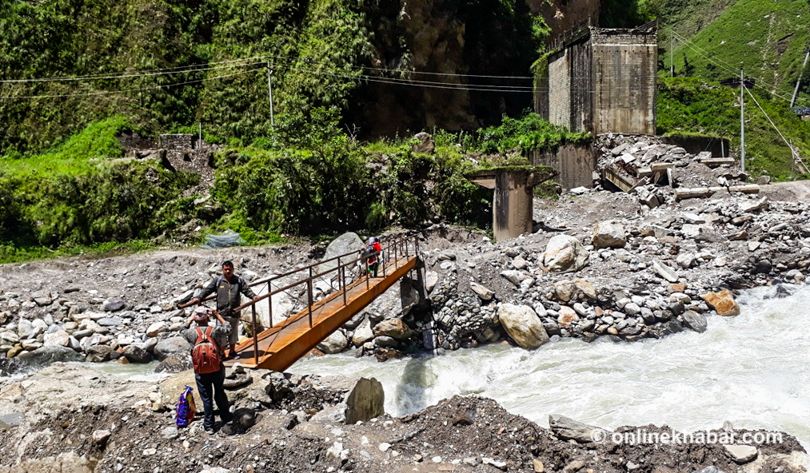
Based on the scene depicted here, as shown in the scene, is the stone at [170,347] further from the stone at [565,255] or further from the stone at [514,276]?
the stone at [565,255]

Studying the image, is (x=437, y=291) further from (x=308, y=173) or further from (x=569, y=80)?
(x=569, y=80)

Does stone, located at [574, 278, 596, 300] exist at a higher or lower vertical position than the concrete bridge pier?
lower

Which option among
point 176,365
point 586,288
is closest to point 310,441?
point 176,365

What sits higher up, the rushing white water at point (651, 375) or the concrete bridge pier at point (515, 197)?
the concrete bridge pier at point (515, 197)

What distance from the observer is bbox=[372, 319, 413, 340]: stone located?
1150cm

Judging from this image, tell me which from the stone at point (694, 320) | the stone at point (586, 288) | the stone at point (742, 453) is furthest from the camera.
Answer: the stone at point (586, 288)

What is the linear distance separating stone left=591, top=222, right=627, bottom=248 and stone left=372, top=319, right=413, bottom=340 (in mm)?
6039

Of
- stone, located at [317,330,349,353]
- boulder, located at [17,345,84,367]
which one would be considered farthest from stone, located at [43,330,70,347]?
stone, located at [317,330,349,353]

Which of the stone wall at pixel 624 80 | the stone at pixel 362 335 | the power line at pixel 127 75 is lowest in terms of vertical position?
the stone at pixel 362 335

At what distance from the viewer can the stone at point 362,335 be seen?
38.2ft

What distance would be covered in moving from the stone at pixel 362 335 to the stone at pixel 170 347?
382 cm

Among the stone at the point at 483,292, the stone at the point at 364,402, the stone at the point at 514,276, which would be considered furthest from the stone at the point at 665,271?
the stone at the point at 364,402

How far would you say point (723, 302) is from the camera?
1116 cm

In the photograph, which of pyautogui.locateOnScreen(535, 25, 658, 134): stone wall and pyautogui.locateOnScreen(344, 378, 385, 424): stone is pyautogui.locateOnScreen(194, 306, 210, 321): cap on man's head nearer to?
pyautogui.locateOnScreen(344, 378, 385, 424): stone
